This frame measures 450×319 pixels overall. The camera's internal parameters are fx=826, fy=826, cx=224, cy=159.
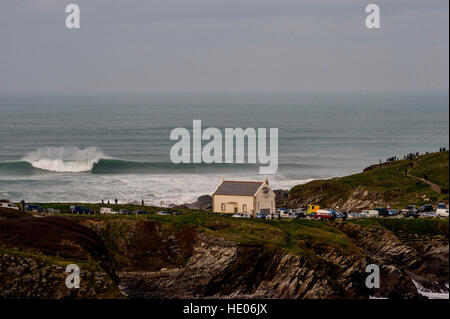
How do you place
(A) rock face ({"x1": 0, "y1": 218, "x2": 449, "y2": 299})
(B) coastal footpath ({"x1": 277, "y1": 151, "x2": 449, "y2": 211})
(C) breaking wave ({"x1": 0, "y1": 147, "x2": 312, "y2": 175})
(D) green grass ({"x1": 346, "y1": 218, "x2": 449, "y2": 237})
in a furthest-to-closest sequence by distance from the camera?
(C) breaking wave ({"x1": 0, "y1": 147, "x2": 312, "y2": 175}) < (B) coastal footpath ({"x1": 277, "y1": 151, "x2": 449, "y2": 211}) < (D) green grass ({"x1": 346, "y1": 218, "x2": 449, "y2": 237}) < (A) rock face ({"x1": 0, "y1": 218, "x2": 449, "y2": 299})

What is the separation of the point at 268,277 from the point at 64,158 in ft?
282

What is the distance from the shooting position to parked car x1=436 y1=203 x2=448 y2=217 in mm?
75431

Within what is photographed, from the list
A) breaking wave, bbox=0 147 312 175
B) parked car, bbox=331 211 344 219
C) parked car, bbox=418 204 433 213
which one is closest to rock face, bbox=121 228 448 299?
parked car, bbox=331 211 344 219

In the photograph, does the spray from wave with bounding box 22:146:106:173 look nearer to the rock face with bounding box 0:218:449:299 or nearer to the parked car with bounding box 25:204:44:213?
the parked car with bounding box 25:204:44:213

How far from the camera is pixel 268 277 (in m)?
62.1

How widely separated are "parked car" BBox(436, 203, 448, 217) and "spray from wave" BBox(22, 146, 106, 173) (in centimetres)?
6857

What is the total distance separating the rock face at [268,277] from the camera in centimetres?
6147

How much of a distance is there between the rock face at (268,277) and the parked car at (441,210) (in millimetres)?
9598

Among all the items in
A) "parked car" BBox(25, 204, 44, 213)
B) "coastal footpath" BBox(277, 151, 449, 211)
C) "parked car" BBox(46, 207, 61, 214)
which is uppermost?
"coastal footpath" BBox(277, 151, 449, 211)

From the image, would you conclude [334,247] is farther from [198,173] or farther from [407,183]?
[198,173]

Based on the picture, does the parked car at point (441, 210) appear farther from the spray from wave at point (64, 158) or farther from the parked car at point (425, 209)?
the spray from wave at point (64, 158)

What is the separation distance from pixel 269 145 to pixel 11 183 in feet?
242

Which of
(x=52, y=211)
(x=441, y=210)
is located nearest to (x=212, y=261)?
(x=52, y=211)

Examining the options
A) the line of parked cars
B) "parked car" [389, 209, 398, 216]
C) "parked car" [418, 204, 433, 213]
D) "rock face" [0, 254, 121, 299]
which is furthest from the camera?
"parked car" [418, 204, 433, 213]
